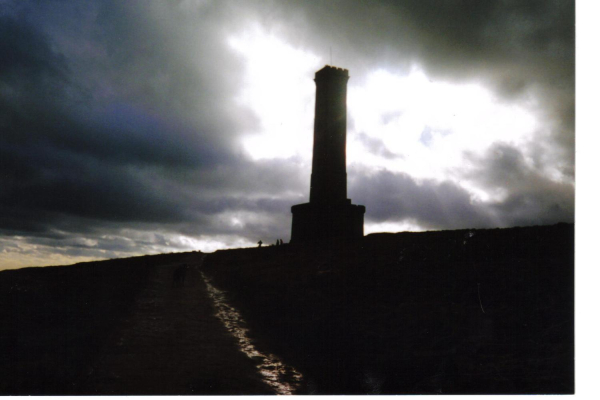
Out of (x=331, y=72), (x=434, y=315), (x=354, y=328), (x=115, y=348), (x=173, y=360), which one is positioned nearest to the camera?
(x=173, y=360)

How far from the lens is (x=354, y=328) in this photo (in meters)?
8.57

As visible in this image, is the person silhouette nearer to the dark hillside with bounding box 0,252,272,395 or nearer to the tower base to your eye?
the dark hillside with bounding box 0,252,272,395

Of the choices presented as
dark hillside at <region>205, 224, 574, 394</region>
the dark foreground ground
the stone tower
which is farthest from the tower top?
the dark foreground ground

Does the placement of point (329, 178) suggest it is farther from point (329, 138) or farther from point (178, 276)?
point (178, 276)

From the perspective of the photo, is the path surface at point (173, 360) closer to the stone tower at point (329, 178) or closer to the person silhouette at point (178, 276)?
the person silhouette at point (178, 276)

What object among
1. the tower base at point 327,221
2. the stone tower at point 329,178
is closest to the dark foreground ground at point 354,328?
the tower base at point 327,221

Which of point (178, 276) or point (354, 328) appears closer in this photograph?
point (354, 328)

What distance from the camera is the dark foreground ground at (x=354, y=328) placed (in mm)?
5852

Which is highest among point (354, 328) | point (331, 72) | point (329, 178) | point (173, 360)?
point (331, 72)

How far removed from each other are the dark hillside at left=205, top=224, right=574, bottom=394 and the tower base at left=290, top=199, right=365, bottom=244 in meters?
6.81

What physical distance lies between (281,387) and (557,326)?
15.8 ft

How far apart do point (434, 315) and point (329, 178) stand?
14.7m

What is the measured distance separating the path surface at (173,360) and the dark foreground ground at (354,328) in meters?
0.03

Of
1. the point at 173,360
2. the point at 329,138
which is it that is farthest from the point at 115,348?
the point at 329,138
